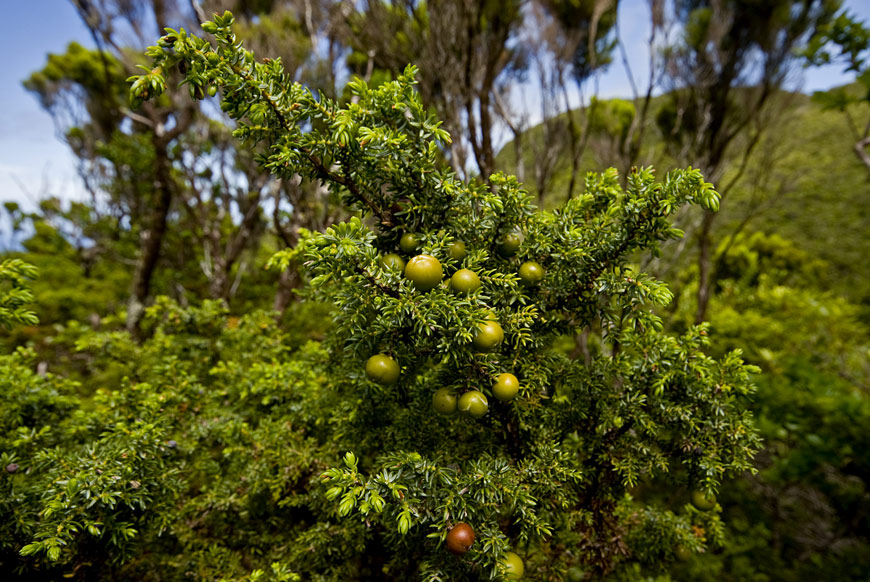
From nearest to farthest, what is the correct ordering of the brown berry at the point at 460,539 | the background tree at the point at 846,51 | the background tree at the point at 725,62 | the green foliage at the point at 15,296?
the brown berry at the point at 460,539
the green foliage at the point at 15,296
the background tree at the point at 846,51
the background tree at the point at 725,62

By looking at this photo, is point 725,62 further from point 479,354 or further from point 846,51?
point 479,354

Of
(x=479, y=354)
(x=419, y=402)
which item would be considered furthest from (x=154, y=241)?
(x=479, y=354)

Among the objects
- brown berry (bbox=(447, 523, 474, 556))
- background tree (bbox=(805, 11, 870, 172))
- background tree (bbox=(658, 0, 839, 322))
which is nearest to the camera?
brown berry (bbox=(447, 523, 474, 556))

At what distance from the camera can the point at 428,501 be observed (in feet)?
4.93

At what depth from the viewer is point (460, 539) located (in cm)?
141

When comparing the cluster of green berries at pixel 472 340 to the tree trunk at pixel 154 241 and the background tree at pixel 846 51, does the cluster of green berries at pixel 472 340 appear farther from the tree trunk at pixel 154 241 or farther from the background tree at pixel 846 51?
the tree trunk at pixel 154 241

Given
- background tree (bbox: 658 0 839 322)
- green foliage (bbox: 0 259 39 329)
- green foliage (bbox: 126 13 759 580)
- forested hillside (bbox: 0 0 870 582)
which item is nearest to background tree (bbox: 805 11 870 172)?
forested hillside (bbox: 0 0 870 582)

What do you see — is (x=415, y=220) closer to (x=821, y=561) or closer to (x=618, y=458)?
(x=618, y=458)

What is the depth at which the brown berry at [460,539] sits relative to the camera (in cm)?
141

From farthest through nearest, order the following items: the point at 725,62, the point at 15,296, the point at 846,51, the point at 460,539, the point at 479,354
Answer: the point at 725,62 → the point at 846,51 → the point at 15,296 → the point at 479,354 → the point at 460,539

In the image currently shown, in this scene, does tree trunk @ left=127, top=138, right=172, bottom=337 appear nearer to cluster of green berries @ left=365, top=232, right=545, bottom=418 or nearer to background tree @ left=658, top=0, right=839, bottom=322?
cluster of green berries @ left=365, top=232, right=545, bottom=418

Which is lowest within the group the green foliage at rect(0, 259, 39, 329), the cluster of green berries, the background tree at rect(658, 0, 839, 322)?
the cluster of green berries

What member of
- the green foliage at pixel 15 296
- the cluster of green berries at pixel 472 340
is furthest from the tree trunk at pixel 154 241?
the cluster of green berries at pixel 472 340

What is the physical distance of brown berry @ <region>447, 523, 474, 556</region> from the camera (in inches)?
55.4
